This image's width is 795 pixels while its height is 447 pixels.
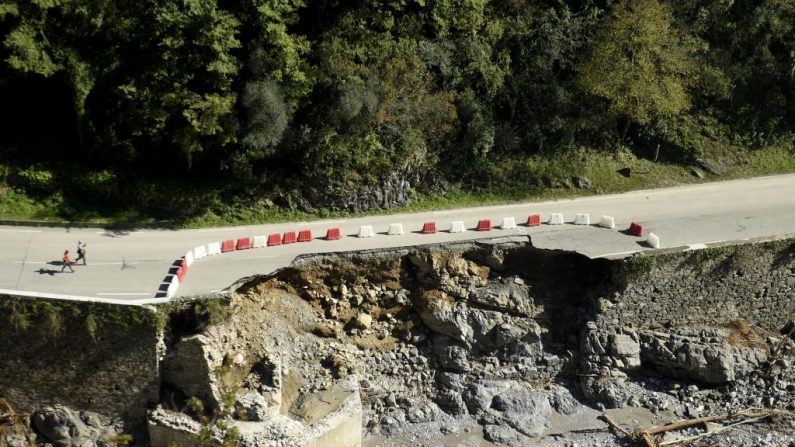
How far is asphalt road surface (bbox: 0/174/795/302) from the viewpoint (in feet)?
93.8

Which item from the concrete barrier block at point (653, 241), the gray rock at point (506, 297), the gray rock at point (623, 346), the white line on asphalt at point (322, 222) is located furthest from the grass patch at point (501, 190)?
the gray rock at point (623, 346)

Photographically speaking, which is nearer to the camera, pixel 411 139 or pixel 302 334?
pixel 302 334

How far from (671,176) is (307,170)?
1568cm

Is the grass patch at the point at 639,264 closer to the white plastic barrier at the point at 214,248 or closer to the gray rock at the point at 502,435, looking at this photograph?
the gray rock at the point at 502,435

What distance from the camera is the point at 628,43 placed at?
34.2 meters

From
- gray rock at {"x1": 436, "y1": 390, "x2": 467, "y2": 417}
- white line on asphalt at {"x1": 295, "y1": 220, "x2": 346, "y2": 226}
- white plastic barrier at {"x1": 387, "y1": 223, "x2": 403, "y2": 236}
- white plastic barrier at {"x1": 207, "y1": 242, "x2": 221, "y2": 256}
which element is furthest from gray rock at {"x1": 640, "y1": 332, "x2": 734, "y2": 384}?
white plastic barrier at {"x1": 207, "y1": 242, "x2": 221, "y2": 256}

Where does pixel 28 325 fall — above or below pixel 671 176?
below

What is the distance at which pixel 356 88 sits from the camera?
3203 cm

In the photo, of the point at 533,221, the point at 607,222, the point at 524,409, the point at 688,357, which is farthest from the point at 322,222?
the point at 688,357

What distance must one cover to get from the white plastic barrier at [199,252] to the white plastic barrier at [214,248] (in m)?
0.15

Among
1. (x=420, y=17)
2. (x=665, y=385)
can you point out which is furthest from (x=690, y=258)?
(x=420, y=17)

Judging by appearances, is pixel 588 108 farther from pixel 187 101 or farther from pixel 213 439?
pixel 213 439

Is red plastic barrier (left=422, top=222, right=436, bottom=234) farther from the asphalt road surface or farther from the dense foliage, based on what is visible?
the dense foliage

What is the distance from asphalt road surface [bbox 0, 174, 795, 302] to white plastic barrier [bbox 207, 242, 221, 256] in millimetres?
255
